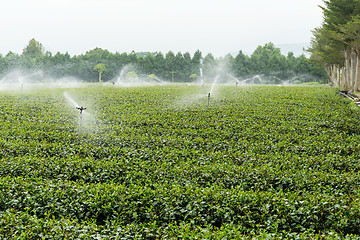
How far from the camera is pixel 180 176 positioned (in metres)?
7.57

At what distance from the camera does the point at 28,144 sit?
9.89 metres

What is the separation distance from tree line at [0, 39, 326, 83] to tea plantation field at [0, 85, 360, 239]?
4785cm

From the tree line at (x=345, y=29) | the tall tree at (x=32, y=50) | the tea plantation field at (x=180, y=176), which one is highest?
the tall tree at (x=32, y=50)

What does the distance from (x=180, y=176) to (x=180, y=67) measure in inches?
2417

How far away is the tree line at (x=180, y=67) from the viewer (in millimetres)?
61031

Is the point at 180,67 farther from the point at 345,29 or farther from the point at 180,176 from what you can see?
the point at 180,176

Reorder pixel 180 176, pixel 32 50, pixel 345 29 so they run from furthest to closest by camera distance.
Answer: pixel 32 50 < pixel 345 29 < pixel 180 176

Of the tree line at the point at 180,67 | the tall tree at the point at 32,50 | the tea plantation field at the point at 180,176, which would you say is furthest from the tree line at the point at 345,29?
the tall tree at the point at 32,50

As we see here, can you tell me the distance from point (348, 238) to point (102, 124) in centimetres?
1050

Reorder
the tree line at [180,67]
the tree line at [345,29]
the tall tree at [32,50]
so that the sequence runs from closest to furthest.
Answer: the tree line at [345,29], the tree line at [180,67], the tall tree at [32,50]

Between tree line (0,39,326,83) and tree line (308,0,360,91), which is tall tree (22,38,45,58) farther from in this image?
tree line (308,0,360,91)

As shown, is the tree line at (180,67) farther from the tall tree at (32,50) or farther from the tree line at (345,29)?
the tree line at (345,29)

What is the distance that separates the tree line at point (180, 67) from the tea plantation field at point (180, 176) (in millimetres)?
47849

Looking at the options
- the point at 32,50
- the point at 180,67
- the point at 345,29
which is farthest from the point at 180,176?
the point at 32,50
